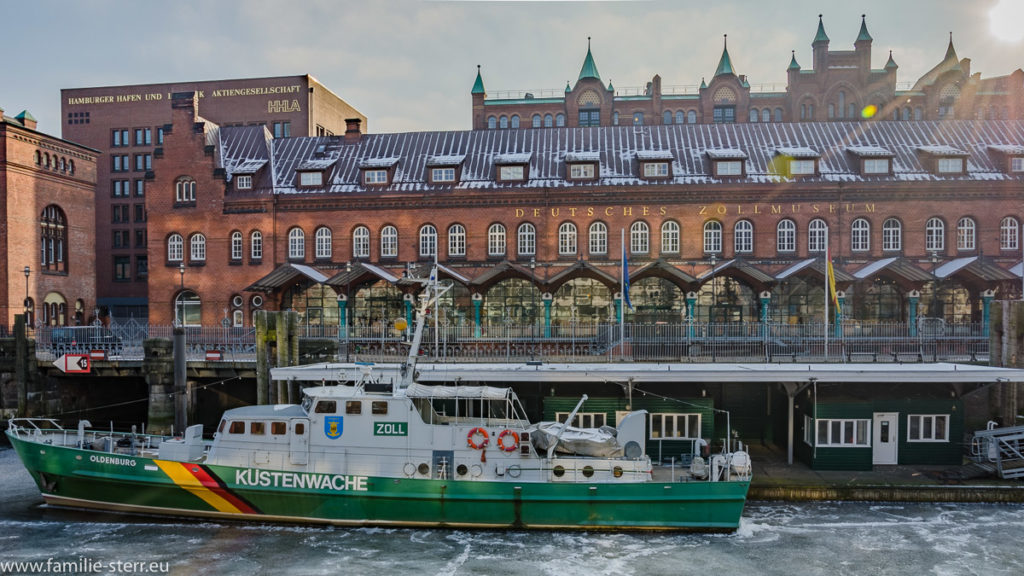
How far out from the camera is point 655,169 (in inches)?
1767

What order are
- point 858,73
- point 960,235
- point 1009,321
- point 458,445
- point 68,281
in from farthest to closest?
point 858,73 < point 68,281 < point 960,235 < point 1009,321 < point 458,445

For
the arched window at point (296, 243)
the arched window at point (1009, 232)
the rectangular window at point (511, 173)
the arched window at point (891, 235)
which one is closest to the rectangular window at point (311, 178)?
the arched window at point (296, 243)

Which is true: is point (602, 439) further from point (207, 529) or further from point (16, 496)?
point (16, 496)

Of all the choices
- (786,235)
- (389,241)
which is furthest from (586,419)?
(786,235)

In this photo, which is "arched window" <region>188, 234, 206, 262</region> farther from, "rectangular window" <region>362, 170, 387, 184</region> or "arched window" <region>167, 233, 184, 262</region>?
"rectangular window" <region>362, 170, 387, 184</region>

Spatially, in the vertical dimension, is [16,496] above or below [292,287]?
below

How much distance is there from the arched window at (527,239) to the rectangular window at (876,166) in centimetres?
2112

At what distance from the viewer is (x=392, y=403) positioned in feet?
70.2

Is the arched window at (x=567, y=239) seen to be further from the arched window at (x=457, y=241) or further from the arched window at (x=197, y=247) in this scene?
the arched window at (x=197, y=247)

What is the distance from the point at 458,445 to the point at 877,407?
50.4ft

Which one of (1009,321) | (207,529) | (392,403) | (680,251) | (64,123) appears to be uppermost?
(64,123)

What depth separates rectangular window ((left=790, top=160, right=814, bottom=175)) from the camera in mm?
44312

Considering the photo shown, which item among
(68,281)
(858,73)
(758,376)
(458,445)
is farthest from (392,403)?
(858,73)

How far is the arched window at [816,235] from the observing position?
4341cm
